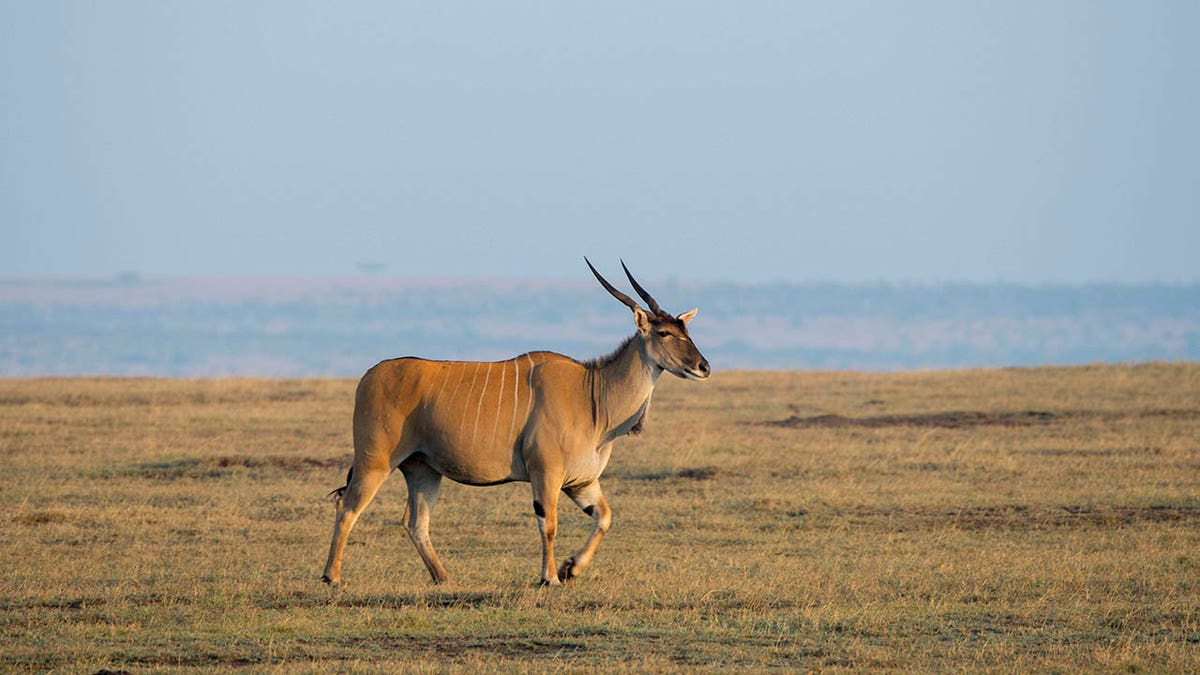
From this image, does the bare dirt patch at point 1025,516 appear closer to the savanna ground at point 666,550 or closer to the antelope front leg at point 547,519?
the savanna ground at point 666,550

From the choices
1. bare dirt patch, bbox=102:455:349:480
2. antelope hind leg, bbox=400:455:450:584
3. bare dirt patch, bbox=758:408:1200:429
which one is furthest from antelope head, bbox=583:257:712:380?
bare dirt patch, bbox=758:408:1200:429

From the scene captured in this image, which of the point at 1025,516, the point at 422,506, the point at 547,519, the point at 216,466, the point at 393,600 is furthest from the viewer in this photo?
the point at 216,466

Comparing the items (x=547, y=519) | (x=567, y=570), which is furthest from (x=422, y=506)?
(x=567, y=570)

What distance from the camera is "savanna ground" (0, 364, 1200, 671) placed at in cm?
862

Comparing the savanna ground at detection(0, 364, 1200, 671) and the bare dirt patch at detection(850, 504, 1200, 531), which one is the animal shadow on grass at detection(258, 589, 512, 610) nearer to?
the savanna ground at detection(0, 364, 1200, 671)

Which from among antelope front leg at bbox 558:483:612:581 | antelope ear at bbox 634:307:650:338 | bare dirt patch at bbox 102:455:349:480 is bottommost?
bare dirt patch at bbox 102:455:349:480

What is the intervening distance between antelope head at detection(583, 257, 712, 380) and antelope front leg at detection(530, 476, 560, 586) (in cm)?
121

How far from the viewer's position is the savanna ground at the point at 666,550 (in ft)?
28.3

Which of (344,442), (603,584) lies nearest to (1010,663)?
(603,584)

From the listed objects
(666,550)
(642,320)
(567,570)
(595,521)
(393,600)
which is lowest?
(666,550)

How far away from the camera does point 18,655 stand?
816cm

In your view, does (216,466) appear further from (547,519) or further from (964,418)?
(964,418)

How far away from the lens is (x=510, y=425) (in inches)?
423

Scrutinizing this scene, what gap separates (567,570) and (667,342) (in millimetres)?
1775
